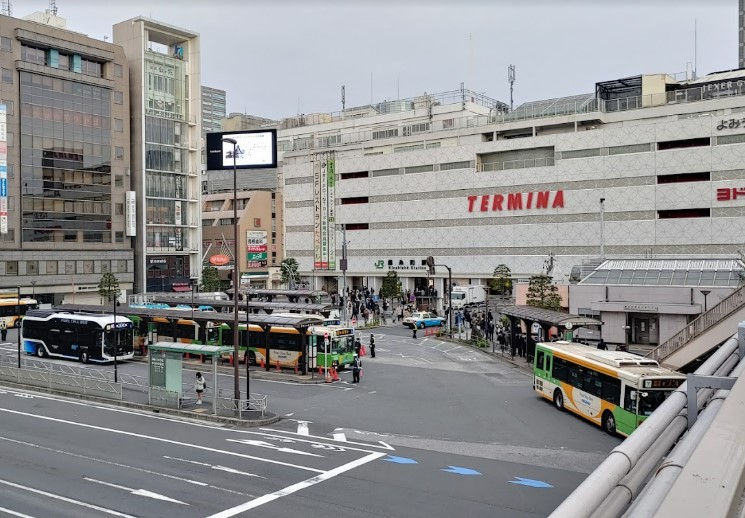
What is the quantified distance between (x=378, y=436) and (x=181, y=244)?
67.4 meters

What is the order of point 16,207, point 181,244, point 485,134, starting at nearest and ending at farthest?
point 16,207 < point 485,134 < point 181,244

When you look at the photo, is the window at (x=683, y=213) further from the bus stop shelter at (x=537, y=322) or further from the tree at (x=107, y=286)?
the tree at (x=107, y=286)

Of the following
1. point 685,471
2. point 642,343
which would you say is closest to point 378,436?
point 685,471

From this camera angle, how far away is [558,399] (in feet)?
84.3

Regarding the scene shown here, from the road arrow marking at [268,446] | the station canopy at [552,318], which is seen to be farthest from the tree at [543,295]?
the road arrow marking at [268,446]

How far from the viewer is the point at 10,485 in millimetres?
15820

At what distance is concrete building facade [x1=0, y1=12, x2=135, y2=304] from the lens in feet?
221

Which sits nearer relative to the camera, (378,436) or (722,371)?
(722,371)

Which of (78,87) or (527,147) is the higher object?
(78,87)

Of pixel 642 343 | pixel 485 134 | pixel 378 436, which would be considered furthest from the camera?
pixel 485 134

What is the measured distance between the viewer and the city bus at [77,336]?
37.7 meters

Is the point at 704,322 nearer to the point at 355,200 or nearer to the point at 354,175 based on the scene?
the point at 355,200

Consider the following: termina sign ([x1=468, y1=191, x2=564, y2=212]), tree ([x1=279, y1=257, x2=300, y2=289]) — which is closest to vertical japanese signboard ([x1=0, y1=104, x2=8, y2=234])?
tree ([x1=279, y1=257, x2=300, y2=289])

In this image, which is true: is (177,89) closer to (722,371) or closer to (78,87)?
(78,87)
